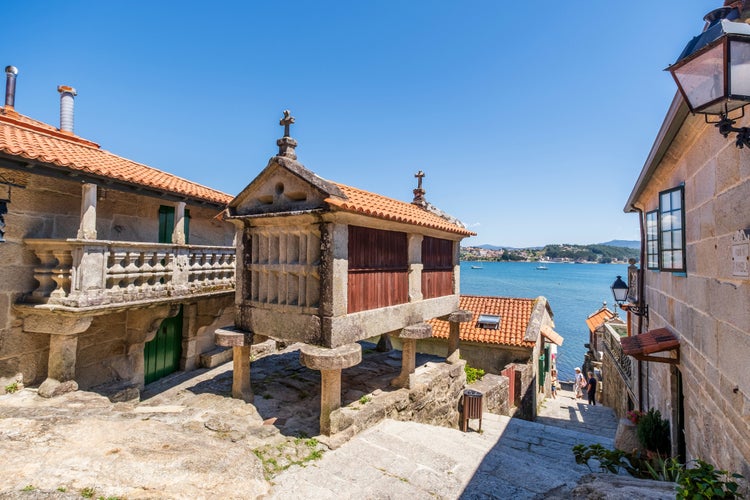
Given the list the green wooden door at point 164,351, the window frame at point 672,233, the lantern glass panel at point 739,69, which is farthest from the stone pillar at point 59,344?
the window frame at point 672,233

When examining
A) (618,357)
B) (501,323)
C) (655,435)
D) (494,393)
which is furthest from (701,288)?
(501,323)

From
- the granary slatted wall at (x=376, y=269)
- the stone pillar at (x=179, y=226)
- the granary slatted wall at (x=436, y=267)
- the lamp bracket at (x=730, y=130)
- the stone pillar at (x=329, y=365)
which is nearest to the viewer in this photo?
the lamp bracket at (x=730, y=130)

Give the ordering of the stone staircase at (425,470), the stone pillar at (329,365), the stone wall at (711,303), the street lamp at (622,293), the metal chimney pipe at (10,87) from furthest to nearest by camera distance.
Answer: the metal chimney pipe at (10,87) → the street lamp at (622,293) → the stone pillar at (329,365) → the stone staircase at (425,470) → the stone wall at (711,303)

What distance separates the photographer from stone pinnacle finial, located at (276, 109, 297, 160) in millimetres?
6633

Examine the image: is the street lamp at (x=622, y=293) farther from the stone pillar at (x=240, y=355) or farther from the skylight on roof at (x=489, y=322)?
the stone pillar at (x=240, y=355)

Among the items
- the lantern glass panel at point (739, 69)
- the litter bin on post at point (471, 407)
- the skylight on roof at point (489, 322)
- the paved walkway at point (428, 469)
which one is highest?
the lantern glass panel at point (739, 69)

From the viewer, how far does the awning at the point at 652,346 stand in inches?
211

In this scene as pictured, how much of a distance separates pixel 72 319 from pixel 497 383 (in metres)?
10.8

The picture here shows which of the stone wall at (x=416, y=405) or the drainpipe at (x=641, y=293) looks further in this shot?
the drainpipe at (x=641, y=293)

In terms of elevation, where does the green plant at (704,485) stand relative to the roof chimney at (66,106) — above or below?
below

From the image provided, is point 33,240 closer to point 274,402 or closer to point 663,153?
point 274,402

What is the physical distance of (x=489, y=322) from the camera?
15.4m

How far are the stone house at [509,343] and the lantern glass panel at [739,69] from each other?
34.2ft

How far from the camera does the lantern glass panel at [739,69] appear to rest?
2396 millimetres
